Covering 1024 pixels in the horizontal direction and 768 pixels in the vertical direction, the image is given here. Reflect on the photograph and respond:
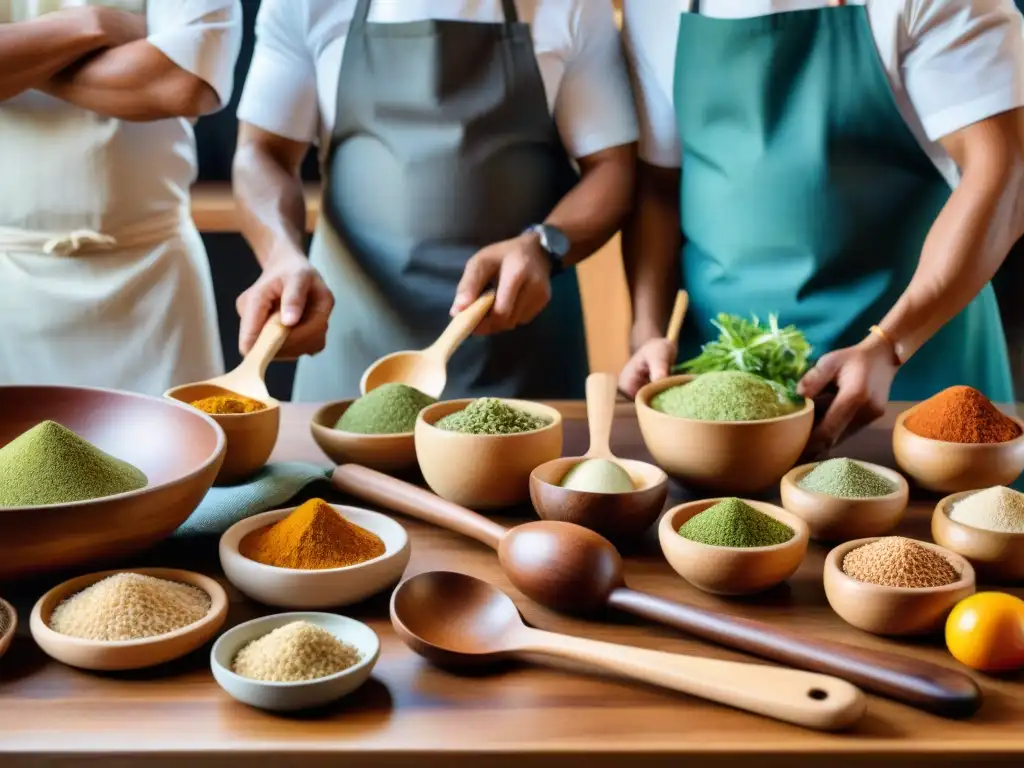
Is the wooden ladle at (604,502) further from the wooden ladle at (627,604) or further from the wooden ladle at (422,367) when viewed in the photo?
the wooden ladle at (422,367)

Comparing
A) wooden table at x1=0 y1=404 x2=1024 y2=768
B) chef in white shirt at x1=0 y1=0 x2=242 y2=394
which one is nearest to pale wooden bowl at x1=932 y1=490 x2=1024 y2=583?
wooden table at x1=0 y1=404 x2=1024 y2=768

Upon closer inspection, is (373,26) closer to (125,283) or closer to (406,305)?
(406,305)

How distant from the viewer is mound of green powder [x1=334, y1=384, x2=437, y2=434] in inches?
48.6

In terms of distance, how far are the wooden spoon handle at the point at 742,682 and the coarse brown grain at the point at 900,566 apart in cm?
15

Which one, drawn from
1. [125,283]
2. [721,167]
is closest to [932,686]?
[721,167]

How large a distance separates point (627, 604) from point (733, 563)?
102 mm

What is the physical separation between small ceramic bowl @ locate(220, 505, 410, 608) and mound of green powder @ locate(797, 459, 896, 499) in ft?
1.38

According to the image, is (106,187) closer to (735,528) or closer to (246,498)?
(246,498)

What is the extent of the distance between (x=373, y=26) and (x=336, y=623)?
1294 mm

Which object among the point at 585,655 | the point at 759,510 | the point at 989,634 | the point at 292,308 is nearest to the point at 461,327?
the point at 292,308

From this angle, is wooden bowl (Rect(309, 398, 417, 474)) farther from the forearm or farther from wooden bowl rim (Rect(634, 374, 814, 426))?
the forearm

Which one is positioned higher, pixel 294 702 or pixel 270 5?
pixel 270 5

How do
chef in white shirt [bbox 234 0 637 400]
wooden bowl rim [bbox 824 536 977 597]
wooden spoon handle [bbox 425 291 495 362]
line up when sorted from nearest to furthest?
wooden bowl rim [bbox 824 536 977 597]
wooden spoon handle [bbox 425 291 495 362]
chef in white shirt [bbox 234 0 637 400]

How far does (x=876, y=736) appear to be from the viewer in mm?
719
